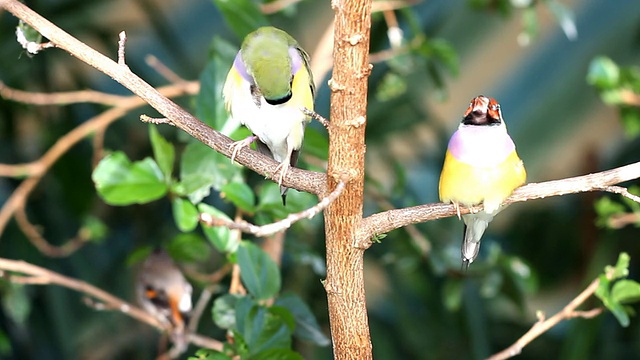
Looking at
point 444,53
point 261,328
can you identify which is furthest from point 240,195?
point 444,53

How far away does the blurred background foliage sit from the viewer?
4.20 ft

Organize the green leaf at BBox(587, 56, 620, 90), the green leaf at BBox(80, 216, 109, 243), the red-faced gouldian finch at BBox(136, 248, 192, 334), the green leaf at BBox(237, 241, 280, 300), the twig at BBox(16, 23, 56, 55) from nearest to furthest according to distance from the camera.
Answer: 1. the twig at BBox(16, 23, 56, 55)
2. the green leaf at BBox(237, 241, 280, 300)
3. the red-faced gouldian finch at BBox(136, 248, 192, 334)
4. the green leaf at BBox(587, 56, 620, 90)
5. the green leaf at BBox(80, 216, 109, 243)

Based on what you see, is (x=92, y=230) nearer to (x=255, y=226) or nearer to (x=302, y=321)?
(x=302, y=321)

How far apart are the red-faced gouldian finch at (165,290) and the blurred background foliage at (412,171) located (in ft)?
0.09

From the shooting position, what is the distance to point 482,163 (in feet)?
2.08

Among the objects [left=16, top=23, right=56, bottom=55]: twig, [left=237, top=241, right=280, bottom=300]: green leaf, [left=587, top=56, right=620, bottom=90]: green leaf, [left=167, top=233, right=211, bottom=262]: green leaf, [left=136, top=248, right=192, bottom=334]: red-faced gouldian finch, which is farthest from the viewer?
[left=587, top=56, right=620, bottom=90]: green leaf

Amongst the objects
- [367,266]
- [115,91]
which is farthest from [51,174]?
[367,266]

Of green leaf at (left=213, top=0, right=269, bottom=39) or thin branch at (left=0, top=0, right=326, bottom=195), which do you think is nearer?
thin branch at (left=0, top=0, right=326, bottom=195)

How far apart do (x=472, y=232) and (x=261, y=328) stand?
0.22 m

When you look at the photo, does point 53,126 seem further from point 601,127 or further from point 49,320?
point 601,127

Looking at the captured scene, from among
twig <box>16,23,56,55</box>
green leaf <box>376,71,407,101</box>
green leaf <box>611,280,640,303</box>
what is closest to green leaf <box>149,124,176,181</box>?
twig <box>16,23,56,55</box>

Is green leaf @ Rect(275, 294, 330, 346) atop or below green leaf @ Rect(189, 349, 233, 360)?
atop

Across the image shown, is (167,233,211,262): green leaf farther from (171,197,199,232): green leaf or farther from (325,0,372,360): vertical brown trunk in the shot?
(325,0,372,360): vertical brown trunk

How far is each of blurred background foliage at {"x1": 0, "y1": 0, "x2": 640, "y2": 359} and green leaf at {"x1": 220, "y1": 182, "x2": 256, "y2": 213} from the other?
0.13 metres
